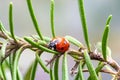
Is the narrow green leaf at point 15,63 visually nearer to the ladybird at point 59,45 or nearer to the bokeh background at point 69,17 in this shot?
the ladybird at point 59,45

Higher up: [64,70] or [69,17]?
[69,17]

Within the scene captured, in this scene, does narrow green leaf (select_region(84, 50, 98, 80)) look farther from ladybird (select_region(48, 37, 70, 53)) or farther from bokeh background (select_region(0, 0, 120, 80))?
bokeh background (select_region(0, 0, 120, 80))

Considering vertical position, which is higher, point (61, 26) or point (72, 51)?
point (61, 26)

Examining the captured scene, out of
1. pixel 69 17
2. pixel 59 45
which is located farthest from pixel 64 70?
pixel 69 17

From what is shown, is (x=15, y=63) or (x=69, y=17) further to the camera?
(x=69, y=17)

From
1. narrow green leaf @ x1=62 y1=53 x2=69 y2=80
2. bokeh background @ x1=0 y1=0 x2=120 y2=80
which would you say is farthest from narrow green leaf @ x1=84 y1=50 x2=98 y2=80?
bokeh background @ x1=0 y1=0 x2=120 y2=80

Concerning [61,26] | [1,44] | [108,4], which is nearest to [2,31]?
[1,44]

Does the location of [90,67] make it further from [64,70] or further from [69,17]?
[69,17]

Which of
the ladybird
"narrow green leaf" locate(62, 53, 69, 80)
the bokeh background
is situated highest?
the bokeh background

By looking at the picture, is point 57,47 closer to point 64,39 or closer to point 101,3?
point 64,39

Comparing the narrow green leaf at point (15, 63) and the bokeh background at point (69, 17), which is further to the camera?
the bokeh background at point (69, 17)

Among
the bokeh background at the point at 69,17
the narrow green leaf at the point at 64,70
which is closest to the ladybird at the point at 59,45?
the narrow green leaf at the point at 64,70
